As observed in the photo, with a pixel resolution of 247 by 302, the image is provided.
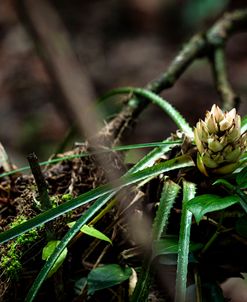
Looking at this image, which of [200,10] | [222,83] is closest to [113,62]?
[200,10]

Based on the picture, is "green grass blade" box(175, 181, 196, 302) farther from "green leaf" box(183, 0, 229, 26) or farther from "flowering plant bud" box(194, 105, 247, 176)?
"green leaf" box(183, 0, 229, 26)

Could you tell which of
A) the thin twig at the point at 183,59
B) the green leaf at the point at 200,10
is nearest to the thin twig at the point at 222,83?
the thin twig at the point at 183,59

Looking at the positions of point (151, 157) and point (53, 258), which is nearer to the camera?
point (53, 258)

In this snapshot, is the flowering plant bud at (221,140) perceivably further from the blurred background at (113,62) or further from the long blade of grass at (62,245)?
the blurred background at (113,62)

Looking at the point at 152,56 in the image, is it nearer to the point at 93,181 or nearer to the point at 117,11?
the point at 117,11

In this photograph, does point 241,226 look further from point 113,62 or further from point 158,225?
point 113,62
